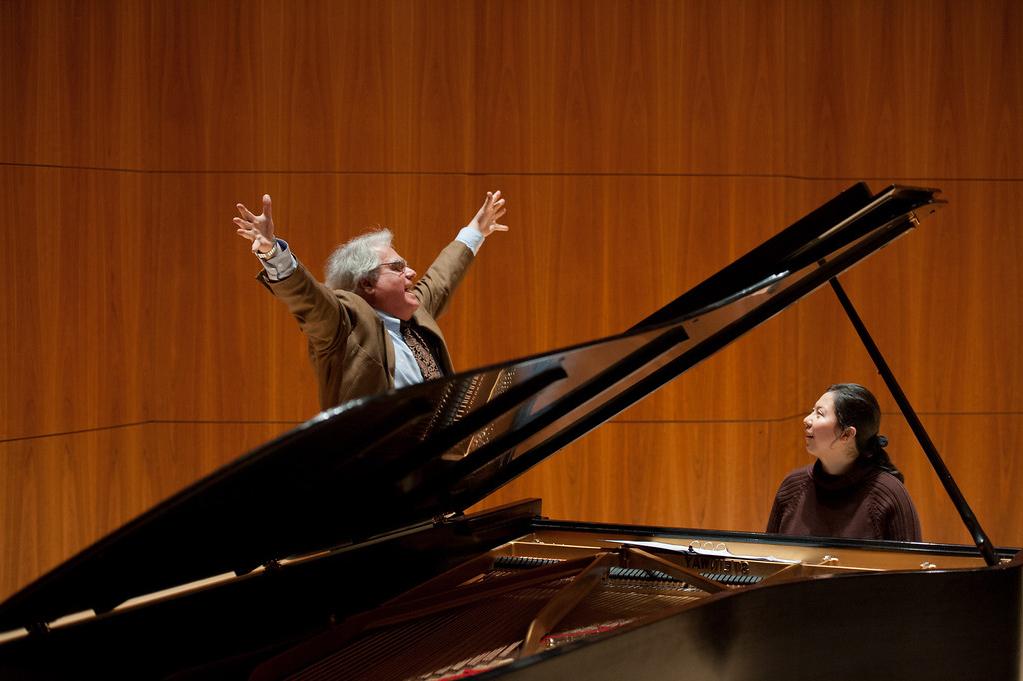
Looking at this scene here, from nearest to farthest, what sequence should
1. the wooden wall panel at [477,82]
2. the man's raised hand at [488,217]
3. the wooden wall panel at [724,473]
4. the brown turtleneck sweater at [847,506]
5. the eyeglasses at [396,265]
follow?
the brown turtleneck sweater at [847,506]
the eyeglasses at [396,265]
the man's raised hand at [488,217]
the wooden wall panel at [477,82]
the wooden wall panel at [724,473]

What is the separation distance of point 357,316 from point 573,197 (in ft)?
5.19

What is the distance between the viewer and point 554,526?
245 cm

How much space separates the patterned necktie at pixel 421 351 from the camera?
3139mm

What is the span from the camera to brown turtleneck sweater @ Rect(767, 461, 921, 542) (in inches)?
106

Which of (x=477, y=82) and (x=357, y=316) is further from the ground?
(x=477, y=82)

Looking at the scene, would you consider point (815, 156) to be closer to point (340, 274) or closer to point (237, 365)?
point (340, 274)

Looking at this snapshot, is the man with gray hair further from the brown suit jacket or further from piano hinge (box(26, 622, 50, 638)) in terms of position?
piano hinge (box(26, 622, 50, 638))

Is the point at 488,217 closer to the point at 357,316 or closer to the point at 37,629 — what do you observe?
the point at 357,316

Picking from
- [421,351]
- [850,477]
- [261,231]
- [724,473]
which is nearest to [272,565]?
[261,231]

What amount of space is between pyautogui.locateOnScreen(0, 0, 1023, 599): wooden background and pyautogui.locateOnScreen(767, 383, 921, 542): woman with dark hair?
1471mm

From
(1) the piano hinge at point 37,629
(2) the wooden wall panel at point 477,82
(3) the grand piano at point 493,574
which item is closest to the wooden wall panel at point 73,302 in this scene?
(2) the wooden wall panel at point 477,82

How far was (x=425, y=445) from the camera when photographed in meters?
1.69

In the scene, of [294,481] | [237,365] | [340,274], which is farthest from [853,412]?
[237,365]

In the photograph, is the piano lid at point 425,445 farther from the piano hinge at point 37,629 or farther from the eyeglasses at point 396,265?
the eyeglasses at point 396,265
